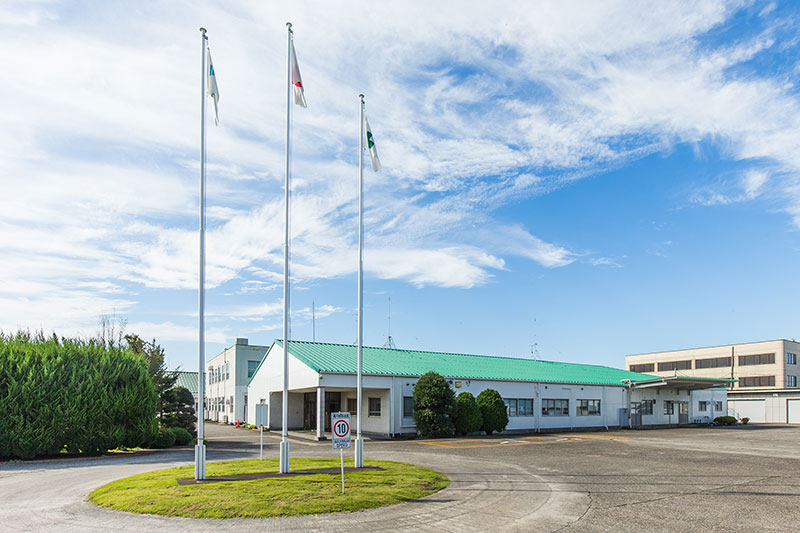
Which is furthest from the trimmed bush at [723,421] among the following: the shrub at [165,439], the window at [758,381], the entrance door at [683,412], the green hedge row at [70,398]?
the green hedge row at [70,398]

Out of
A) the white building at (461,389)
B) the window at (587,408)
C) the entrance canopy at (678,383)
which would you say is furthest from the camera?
the entrance canopy at (678,383)

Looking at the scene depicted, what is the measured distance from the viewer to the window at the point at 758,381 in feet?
243

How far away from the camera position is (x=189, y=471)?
1716 centimetres

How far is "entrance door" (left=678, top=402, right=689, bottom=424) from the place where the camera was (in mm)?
52091

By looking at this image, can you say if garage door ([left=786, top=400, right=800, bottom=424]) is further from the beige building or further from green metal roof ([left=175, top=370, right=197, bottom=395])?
green metal roof ([left=175, top=370, right=197, bottom=395])

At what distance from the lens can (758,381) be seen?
7538 centimetres

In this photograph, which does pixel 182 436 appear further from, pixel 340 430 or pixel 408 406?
pixel 340 430

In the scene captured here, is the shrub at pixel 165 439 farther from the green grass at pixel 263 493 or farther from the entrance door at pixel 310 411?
the entrance door at pixel 310 411

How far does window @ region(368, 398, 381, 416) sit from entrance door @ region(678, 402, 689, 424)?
3072 cm

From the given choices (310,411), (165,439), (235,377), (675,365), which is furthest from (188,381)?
(675,365)

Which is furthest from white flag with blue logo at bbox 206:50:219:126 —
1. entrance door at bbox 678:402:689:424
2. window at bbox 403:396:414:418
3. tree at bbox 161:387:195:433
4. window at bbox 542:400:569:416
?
entrance door at bbox 678:402:689:424

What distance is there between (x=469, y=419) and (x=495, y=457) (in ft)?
40.2

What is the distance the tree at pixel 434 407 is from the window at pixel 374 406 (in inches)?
98.7

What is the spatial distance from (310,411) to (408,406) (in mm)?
9599
